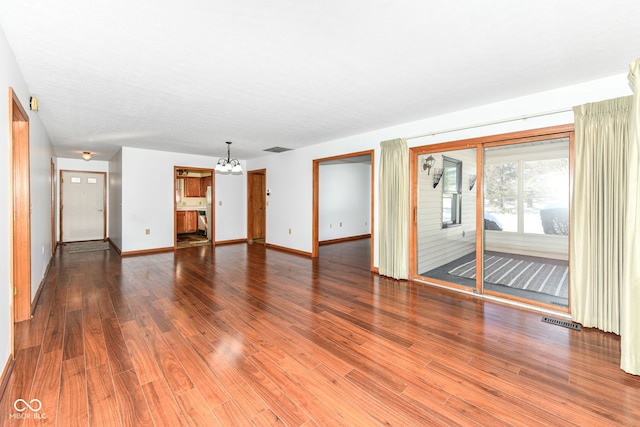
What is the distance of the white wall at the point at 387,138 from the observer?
118 inches

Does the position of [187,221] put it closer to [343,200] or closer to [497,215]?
[343,200]

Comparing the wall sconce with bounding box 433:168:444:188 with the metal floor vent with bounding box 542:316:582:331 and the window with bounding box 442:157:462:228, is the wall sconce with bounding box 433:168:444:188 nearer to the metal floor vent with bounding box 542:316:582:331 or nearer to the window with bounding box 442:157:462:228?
the window with bounding box 442:157:462:228

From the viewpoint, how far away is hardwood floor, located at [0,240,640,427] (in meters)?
1.70

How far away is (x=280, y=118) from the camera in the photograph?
419 centimetres

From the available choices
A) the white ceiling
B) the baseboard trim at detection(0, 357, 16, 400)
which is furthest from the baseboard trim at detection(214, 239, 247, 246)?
the baseboard trim at detection(0, 357, 16, 400)

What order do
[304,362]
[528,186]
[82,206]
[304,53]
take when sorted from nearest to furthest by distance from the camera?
[304,362] → [304,53] → [528,186] → [82,206]

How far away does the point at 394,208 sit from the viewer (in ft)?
14.9

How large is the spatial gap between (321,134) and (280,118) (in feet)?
3.96

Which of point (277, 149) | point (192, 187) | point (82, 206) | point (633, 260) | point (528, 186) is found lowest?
point (633, 260)

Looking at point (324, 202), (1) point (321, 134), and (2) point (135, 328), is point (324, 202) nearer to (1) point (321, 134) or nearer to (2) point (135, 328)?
(1) point (321, 134)

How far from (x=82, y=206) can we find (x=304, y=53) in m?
8.99

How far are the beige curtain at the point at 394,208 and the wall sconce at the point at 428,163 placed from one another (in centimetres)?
29

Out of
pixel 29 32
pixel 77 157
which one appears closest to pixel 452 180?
pixel 29 32

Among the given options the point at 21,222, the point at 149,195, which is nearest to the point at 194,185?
the point at 149,195
